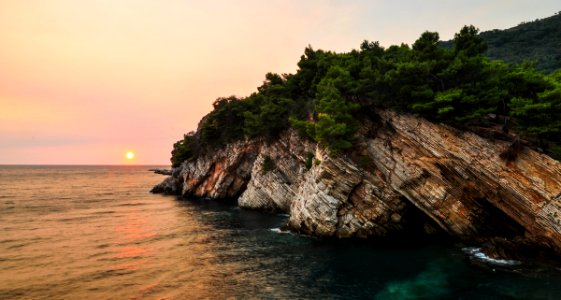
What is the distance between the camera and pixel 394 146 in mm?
31344

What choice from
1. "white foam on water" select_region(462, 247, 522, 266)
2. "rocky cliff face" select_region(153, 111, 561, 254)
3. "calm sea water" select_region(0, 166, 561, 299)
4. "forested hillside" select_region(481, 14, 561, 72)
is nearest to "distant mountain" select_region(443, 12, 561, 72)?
"forested hillside" select_region(481, 14, 561, 72)

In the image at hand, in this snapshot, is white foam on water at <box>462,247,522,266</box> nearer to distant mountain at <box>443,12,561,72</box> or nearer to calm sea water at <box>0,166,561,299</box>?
calm sea water at <box>0,166,561,299</box>

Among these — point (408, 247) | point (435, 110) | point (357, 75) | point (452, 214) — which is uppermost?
point (357, 75)

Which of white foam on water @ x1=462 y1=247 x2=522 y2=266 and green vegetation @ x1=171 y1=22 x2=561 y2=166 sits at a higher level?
green vegetation @ x1=171 y1=22 x2=561 y2=166

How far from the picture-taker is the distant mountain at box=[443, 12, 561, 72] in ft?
235

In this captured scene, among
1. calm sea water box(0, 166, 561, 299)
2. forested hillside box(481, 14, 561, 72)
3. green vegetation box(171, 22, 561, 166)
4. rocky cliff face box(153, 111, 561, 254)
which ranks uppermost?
forested hillside box(481, 14, 561, 72)

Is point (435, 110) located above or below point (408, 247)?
above

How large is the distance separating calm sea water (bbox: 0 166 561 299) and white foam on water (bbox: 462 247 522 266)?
31.8 inches

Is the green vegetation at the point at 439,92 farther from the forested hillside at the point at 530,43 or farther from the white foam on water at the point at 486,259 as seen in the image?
the forested hillside at the point at 530,43

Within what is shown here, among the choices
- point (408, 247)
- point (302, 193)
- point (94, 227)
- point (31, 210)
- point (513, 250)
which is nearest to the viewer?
point (513, 250)

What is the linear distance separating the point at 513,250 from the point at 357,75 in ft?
76.0

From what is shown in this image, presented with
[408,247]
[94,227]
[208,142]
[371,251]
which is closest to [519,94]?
[408,247]

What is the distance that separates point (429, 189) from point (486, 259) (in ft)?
22.1

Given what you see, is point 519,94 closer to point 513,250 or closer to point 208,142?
point 513,250
